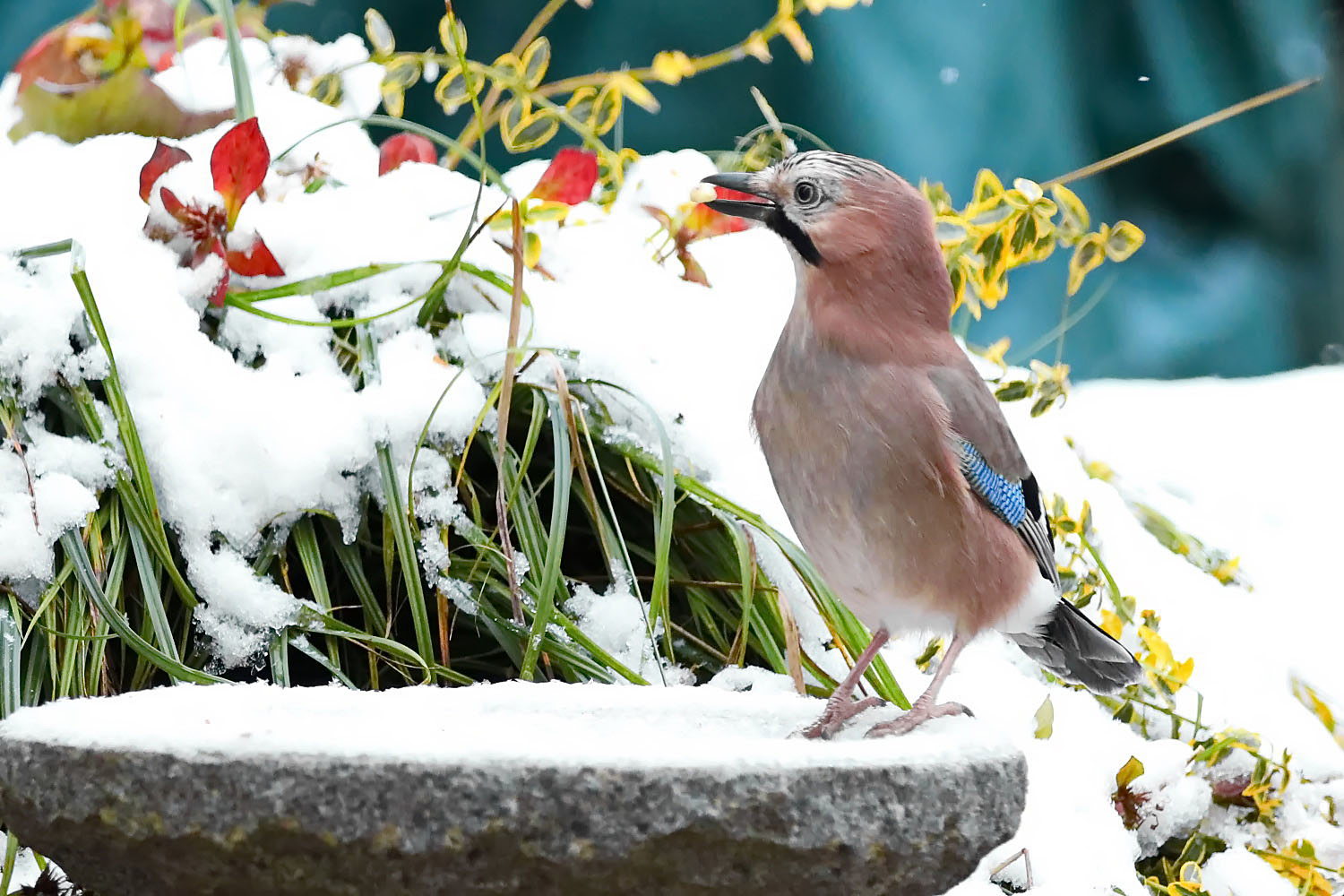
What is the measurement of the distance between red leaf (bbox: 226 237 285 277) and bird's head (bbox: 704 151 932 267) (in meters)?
0.63

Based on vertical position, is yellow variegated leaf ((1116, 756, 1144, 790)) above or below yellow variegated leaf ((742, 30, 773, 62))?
below

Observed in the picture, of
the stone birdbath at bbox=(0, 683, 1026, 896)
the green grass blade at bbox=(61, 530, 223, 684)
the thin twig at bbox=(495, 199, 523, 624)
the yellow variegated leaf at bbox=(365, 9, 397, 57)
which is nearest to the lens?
the stone birdbath at bbox=(0, 683, 1026, 896)

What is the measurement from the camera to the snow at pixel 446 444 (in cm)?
115

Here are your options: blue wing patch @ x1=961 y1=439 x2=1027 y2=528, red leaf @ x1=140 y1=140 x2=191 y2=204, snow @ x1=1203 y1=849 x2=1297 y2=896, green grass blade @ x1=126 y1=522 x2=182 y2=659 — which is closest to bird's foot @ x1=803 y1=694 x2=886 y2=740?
blue wing patch @ x1=961 y1=439 x2=1027 y2=528

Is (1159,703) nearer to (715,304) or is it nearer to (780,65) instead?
(715,304)

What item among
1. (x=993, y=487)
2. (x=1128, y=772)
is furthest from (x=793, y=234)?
(x=1128, y=772)

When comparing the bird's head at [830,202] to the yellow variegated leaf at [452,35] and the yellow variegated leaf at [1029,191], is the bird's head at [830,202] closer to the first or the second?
the yellow variegated leaf at [452,35]

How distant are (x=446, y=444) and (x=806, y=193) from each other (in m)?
0.55

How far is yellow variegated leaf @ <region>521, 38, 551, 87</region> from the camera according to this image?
1909 mm

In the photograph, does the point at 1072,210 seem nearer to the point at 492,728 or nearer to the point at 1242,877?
the point at 1242,877

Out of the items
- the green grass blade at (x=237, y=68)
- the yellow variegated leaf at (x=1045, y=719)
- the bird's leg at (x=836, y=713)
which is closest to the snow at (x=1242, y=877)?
the yellow variegated leaf at (x=1045, y=719)

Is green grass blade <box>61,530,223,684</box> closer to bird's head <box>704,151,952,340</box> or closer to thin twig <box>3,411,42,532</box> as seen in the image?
thin twig <box>3,411,42,532</box>

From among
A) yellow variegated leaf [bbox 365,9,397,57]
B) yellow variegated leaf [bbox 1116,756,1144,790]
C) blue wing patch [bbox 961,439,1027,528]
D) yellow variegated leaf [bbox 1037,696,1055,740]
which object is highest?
yellow variegated leaf [bbox 365,9,397,57]

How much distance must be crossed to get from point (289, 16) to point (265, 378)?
1.70m
